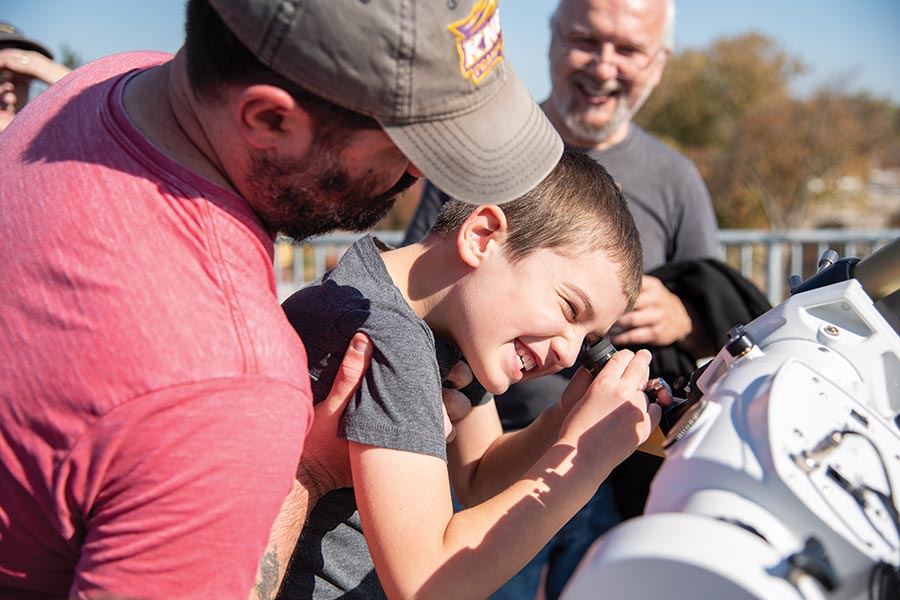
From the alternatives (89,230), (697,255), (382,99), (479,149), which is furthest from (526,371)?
(697,255)

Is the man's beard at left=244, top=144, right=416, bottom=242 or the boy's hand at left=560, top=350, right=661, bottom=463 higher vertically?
the man's beard at left=244, top=144, right=416, bottom=242

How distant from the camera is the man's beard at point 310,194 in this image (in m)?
1.35

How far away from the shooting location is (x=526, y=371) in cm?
210

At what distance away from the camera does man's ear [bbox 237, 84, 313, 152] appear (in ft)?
4.19

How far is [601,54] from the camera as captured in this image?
12.2ft

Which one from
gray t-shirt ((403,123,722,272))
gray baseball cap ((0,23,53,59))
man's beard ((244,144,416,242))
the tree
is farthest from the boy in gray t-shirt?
the tree

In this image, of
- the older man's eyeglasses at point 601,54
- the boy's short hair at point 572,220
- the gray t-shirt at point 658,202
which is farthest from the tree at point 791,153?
the boy's short hair at point 572,220

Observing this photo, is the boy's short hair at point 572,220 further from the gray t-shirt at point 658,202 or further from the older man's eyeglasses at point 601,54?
the older man's eyeglasses at point 601,54

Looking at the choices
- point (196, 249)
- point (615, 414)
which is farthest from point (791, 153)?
point (196, 249)

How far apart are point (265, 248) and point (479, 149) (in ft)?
1.29

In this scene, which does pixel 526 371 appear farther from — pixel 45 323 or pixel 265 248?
pixel 45 323

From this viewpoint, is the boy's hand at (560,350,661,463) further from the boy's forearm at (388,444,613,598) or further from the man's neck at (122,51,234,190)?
the man's neck at (122,51,234,190)

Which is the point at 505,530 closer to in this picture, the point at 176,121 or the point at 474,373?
the point at 474,373

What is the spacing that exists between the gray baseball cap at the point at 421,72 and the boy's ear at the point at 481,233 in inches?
20.5
